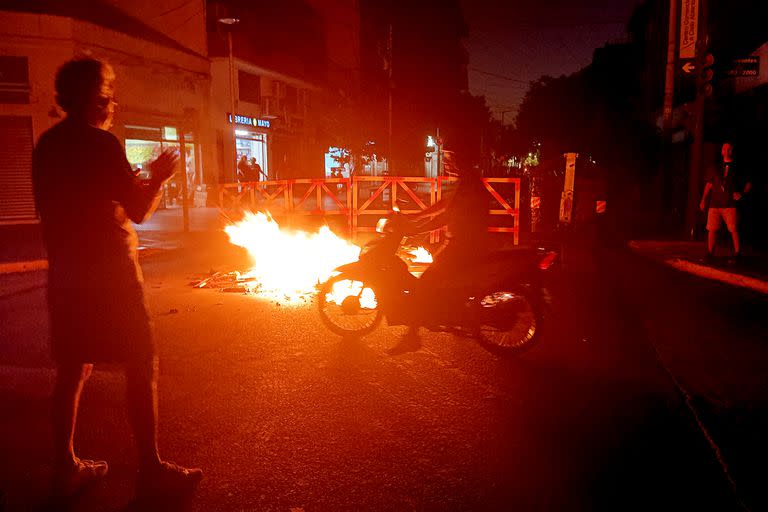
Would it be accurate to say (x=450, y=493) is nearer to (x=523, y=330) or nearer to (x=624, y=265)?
(x=523, y=330)

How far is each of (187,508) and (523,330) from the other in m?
3.78

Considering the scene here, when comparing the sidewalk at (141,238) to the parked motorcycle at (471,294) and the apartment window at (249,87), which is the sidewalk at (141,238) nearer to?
the parked motorcycle at (471,294)

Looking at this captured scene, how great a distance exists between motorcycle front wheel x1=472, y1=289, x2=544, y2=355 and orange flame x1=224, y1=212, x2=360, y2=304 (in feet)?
10.1

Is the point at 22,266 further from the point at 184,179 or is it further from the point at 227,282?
the point at 184,179

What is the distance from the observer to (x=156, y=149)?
79.6 ft

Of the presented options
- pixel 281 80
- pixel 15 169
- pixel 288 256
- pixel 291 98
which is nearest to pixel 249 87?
pixel 281 80

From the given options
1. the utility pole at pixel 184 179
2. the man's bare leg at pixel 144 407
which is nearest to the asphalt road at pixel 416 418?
the man's bare leg at pixel 144 407

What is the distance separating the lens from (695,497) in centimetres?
324

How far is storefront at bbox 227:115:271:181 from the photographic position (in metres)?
30.6

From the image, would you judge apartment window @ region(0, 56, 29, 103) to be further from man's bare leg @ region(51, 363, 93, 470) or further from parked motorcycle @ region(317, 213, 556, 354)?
man's bare leg @ region(51, 363, 93, 470)

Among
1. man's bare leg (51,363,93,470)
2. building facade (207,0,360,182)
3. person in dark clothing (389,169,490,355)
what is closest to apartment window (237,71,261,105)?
building facade (207,0,360,182)

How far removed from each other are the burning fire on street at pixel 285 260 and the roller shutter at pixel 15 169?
9.57m

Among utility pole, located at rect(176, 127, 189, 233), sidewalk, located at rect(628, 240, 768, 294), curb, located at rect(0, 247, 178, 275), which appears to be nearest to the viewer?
sidewalk, located at rect(628, 240, 768, 294)

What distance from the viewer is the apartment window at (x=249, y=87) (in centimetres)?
3045
